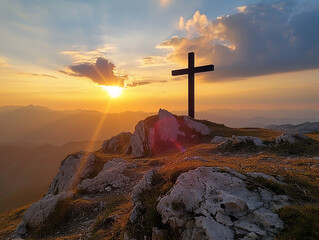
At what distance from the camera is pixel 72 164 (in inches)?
821

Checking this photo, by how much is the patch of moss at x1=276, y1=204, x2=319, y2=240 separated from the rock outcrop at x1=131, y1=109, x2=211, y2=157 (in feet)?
59.3

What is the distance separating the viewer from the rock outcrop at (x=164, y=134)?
2430 cm

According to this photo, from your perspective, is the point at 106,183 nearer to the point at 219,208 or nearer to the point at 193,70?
the point at 219,208

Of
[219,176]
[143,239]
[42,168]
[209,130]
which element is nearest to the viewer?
[143,239]

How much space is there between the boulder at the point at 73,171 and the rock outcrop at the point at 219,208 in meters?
14.7

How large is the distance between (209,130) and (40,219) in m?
21.2

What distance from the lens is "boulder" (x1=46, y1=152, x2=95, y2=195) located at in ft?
60.7

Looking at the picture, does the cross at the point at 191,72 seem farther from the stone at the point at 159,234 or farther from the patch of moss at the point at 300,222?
the stone at the point at 159,234

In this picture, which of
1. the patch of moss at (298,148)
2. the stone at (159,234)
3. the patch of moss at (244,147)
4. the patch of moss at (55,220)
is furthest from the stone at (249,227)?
the patch of moss at (244,147)

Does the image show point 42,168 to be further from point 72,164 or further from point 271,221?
point 271,221

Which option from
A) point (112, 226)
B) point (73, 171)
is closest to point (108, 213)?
point (112, 226)

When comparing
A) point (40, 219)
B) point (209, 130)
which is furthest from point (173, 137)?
point (40, 219)

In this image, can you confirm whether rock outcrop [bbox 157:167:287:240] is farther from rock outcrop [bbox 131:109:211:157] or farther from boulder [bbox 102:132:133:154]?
boulder [bbox 102:132:133:154]

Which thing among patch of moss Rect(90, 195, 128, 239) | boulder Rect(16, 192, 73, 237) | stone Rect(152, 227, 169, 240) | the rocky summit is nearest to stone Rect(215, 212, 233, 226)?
stone Rect(152, 227, 169, 240)
